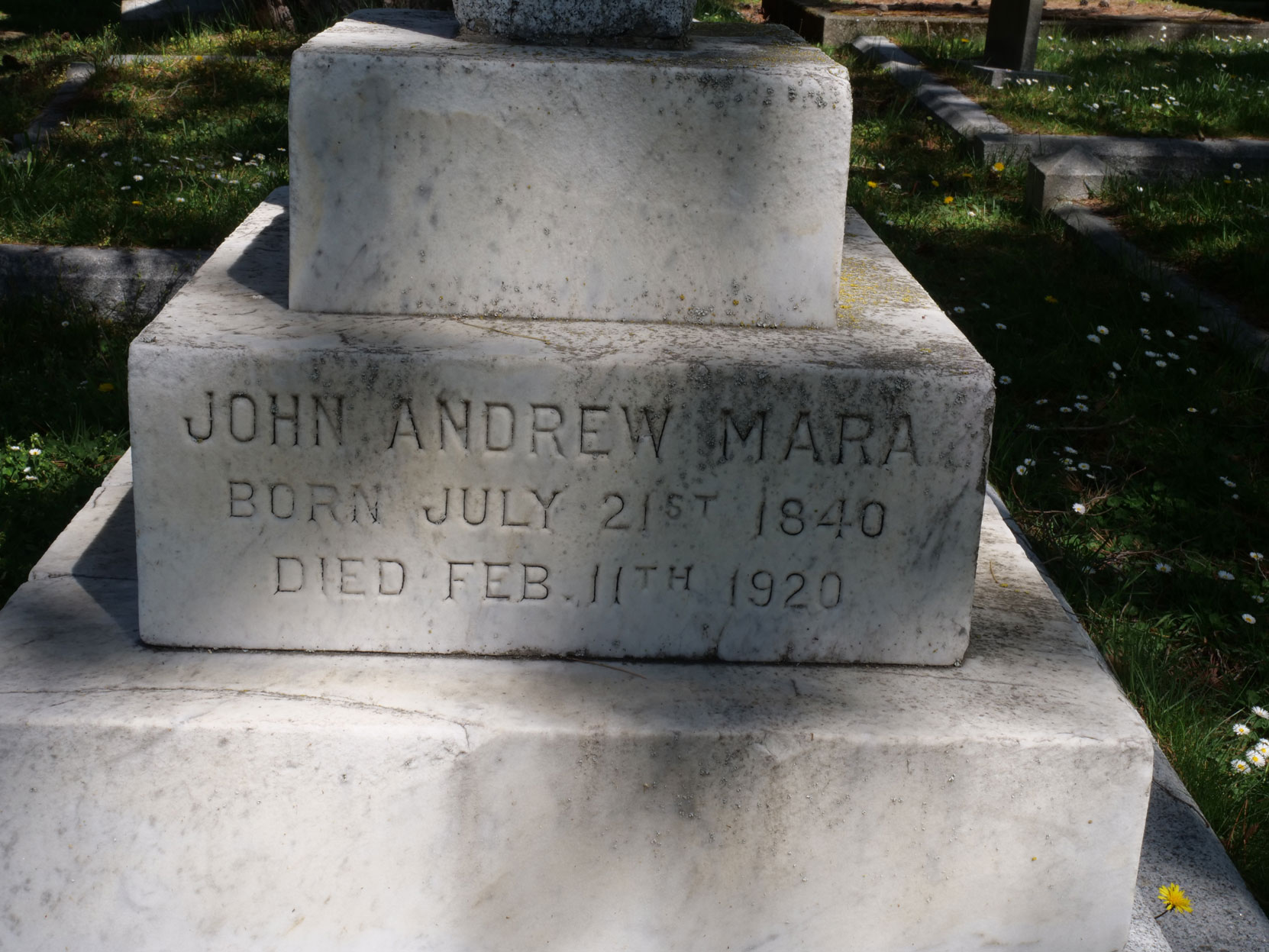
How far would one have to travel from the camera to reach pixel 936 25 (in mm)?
9500

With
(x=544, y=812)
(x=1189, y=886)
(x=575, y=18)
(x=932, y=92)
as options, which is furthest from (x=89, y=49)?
(x=1189, y=886)

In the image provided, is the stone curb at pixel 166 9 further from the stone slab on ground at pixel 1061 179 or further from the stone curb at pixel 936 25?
the stone slab on ground at pixel 1061 179

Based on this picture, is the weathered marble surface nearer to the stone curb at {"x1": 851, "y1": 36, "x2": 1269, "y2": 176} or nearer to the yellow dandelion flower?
the yellow dandelion flower

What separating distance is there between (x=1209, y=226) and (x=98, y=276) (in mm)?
4039

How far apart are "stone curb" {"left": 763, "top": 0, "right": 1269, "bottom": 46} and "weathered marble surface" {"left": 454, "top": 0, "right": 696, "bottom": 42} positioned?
764cm

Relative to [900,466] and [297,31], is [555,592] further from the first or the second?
[297,31]

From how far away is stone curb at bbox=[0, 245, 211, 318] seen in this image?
4129 mm

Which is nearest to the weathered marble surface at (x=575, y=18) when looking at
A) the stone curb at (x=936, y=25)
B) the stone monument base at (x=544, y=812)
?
the stone monument base at (x=544, y=812)

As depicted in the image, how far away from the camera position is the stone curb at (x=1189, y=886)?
73.4 inches

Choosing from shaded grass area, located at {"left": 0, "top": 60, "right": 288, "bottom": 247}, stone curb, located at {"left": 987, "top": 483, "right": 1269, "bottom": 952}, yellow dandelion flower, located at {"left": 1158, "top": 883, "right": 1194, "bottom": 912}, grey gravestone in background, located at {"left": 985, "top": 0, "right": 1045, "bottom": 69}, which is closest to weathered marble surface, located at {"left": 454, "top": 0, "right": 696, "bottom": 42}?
stone curb, located at {"left": 987, "top": 483, "right": 1269, "bottom": 952}

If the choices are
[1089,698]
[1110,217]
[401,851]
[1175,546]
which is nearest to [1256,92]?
[1110,217]

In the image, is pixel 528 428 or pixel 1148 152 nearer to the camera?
pixel 528 428

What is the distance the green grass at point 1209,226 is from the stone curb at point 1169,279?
3.2 inches

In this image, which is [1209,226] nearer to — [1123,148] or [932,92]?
[1123,148]
